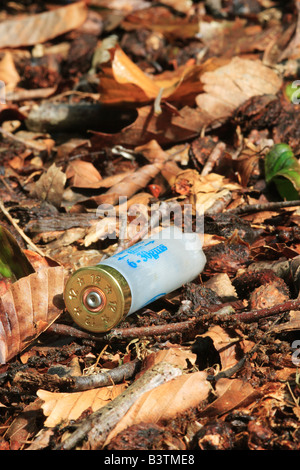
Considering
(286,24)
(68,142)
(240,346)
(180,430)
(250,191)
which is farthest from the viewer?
(286,24)

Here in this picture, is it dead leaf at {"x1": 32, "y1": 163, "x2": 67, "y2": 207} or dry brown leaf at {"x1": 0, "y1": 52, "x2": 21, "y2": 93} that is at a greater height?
dry brown leaf at {"x1": 0, "y1": 52, "x2": 21, "y2": 93}

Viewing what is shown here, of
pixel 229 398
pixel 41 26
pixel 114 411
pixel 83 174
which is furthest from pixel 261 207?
pixel 41 26

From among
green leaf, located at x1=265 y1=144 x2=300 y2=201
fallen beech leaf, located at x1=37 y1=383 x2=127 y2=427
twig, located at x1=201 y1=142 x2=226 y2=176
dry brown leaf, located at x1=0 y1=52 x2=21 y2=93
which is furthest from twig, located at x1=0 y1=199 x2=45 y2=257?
dry brown leaf, located at x1=0 y1=52 x2=21 y2=93

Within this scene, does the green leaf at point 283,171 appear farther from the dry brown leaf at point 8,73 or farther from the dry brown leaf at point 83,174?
the dry brown leaf at point 8,73

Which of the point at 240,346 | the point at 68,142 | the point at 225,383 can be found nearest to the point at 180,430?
the point at 225,383

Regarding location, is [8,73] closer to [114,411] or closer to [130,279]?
[130,279]

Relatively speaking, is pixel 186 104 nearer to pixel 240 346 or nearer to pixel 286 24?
pixel 286 24

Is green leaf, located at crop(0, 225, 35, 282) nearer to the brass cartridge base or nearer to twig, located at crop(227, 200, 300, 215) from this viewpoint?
the brass cartridge base
